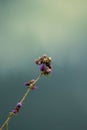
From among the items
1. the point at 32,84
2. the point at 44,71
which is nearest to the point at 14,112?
the point at 32,84

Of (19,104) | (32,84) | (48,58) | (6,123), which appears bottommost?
(6,123)

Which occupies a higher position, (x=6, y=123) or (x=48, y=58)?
(x=48, y=58)

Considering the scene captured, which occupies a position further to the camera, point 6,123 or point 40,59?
point 40,59

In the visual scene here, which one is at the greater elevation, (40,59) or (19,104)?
(40,59)

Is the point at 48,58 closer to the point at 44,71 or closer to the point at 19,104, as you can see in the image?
the point at 44,71

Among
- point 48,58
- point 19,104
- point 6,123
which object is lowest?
point 6,123

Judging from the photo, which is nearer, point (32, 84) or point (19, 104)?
point (19, 104)

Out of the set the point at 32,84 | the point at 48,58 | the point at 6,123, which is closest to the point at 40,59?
the point at 48,58

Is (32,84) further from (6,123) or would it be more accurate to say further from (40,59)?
(6,123)

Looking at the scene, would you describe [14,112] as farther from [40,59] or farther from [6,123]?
[40,59]
